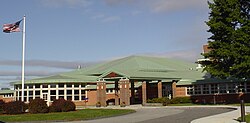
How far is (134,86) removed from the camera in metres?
62.1

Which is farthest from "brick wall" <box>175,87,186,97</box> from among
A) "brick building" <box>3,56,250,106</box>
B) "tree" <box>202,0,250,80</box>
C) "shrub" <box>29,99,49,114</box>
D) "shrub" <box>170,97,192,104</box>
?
"shrub" <box>29,99,49,114</box>

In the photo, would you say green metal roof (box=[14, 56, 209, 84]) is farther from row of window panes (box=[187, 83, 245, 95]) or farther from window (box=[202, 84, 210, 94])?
window (box=[202, 84, 210, 94])

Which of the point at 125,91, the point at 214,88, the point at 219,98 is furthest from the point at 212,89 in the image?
the point at 125,91

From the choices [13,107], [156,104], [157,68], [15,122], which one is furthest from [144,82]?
[15,122]

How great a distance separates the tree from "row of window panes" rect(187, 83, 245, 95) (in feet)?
37.3

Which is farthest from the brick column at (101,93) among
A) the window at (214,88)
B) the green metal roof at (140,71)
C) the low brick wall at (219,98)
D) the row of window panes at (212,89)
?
the window at (214,88)

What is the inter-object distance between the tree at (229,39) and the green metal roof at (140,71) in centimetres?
1537

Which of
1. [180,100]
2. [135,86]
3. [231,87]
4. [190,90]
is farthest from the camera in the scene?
[135,86]

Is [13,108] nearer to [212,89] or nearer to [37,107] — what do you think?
[37,107]

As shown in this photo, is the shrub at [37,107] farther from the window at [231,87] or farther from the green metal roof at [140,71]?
the window at [231,87]

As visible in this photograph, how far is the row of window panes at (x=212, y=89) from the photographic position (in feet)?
163

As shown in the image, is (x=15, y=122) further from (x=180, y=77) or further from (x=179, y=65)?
(x=179, y=65)

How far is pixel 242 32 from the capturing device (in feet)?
117

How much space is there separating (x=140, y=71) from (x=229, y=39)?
2078 cm
